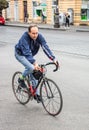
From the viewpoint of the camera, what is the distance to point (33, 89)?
29.6 feet

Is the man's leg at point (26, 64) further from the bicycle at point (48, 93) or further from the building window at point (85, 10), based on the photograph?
the building window at point (85, 10)

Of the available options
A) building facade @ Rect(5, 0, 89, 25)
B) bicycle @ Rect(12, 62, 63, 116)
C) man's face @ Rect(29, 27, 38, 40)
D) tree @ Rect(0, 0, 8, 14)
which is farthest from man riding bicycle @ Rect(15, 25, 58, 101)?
tree @ Rect(0, 0, 8, 14)

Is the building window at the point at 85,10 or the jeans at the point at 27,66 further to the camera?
the building window at the point at 85,10

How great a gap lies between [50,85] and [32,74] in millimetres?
720

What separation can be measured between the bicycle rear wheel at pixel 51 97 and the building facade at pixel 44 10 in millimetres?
38699

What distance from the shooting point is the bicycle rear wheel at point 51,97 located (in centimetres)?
827

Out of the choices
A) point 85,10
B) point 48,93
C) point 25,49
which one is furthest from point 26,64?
point 85,10

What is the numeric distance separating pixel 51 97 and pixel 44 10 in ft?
153

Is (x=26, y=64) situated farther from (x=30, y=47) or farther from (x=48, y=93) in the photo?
(x=48, y=93)

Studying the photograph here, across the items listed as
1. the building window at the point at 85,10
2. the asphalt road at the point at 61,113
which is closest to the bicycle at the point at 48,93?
the asphalt road at the point at 61,113

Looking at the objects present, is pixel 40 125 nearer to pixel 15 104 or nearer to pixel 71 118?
pixel 71 118

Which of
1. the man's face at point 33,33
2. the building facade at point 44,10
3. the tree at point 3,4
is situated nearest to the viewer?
the man's face at point 33,33

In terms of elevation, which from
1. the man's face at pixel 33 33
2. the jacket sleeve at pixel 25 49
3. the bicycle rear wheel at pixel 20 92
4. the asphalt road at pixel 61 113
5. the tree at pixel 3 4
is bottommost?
the asphalt road at pixel 61 113

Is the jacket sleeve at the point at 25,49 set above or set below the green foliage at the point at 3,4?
above
